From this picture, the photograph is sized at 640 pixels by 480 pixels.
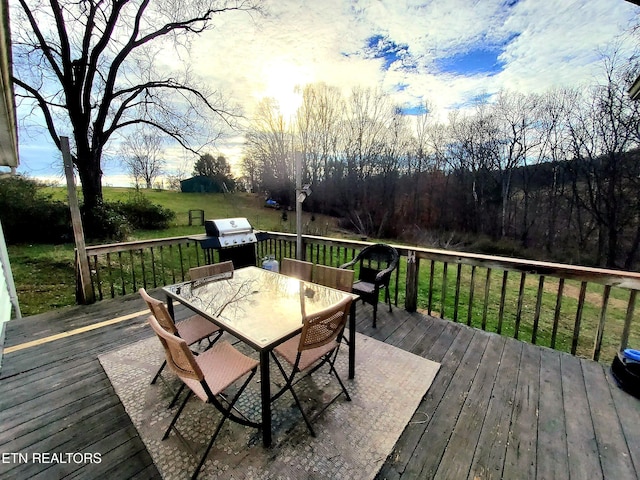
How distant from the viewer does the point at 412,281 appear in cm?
338

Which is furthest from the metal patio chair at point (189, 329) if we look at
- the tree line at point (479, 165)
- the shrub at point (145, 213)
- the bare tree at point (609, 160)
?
the bare tree at point (609, 160)

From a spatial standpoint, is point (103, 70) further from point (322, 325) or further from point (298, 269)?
point (322, 325)

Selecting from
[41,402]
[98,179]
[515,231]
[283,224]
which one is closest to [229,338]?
[41,402]

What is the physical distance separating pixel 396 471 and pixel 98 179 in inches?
373

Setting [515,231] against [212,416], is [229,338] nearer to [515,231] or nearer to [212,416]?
[212,416]

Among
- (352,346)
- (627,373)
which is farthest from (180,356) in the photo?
(627,373)

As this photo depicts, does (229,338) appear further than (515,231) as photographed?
No

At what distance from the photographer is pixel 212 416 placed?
1.80m

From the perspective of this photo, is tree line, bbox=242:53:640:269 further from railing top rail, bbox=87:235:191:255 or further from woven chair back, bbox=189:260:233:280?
woven chair back, bbox=189:260:233:280

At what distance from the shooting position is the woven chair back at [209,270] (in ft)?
9.00

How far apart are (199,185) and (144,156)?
9.06 feet

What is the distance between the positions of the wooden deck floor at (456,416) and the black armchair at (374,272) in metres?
0.59

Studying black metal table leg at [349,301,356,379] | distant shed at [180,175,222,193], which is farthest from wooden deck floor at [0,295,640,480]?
distant shed at [180,175,222,193]

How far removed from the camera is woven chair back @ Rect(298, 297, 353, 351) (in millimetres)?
1560
